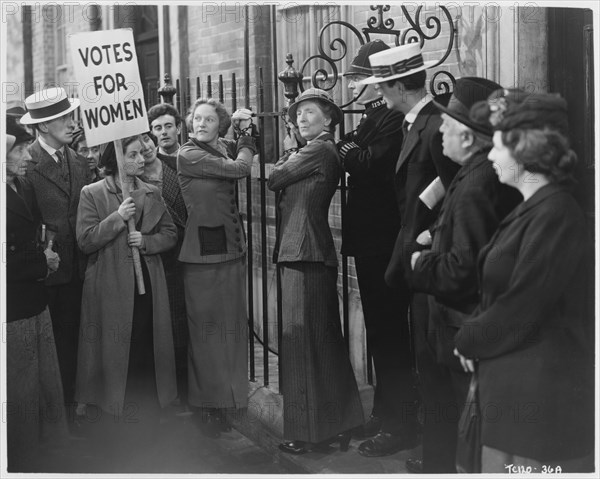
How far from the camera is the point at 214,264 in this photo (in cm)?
521

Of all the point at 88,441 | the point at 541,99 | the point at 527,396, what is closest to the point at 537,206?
the point at 541,99

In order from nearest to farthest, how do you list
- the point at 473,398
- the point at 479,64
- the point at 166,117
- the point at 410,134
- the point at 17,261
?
the point at 473,398
the point at 410,134
the point at 17,261
the point at 479,64
the point at 166,117

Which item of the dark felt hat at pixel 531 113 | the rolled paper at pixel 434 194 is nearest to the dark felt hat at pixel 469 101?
the dark felt hat at pixel 531 113

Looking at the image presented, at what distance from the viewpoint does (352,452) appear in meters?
4.80

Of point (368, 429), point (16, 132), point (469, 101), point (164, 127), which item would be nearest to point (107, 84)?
point (16, 132)

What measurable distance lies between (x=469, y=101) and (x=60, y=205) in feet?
8.29

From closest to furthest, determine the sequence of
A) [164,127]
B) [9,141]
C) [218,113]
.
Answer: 1. [9,141]
2. [218,113]
3. [164,127]

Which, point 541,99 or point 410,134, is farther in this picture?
point 410,134

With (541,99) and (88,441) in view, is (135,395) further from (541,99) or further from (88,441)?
(541,99)

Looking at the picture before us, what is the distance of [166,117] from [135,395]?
1734mm

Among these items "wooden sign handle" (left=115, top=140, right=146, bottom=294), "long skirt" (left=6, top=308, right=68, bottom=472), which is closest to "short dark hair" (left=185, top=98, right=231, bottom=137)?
"wooden sign handle" (left=115, top=140, right=146, bottom=294)

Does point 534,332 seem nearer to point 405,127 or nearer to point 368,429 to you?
point 405,127

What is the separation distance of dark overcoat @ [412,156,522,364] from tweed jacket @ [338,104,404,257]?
751 millimetres

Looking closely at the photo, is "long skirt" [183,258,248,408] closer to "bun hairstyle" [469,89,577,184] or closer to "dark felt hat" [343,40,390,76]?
"dark felt hat" [343,40,390,76]
